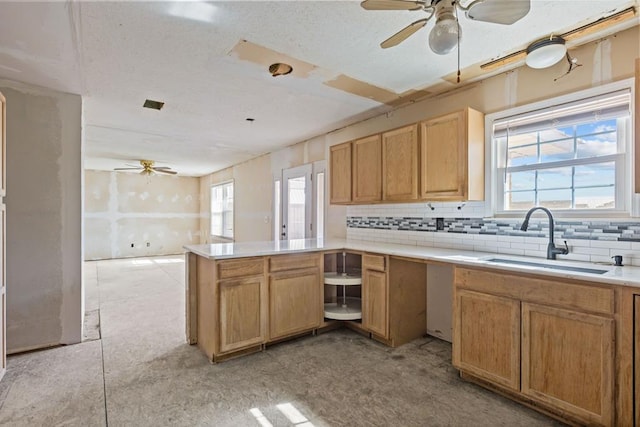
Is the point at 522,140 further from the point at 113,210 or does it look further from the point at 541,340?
the point at 113,210

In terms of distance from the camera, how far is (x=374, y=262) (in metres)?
2.99

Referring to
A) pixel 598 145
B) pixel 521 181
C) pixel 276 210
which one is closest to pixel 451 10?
pixel 598 145

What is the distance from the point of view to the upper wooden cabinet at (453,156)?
263 centimetres

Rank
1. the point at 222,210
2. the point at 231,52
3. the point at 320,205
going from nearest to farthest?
the point at 231,52 → the point at 320,205 → the point at 222,210

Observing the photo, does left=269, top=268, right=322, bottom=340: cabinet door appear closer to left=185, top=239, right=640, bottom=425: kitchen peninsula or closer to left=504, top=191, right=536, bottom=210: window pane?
left=185, top=239, right=640, bottom=425: kitchen peninsula

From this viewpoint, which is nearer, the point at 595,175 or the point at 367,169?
the point at 595,175

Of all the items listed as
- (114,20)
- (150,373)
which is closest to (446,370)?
(150,373)

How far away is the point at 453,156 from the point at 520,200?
0.65 metres

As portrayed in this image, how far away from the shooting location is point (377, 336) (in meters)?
3.04

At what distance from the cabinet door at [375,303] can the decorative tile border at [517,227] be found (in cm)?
78

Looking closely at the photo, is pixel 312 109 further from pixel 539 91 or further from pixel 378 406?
pixel 378 406

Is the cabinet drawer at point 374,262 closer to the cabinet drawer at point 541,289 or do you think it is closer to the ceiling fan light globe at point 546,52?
the cabinet drawer at point 541,289

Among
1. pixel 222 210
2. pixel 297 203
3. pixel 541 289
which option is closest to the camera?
pixel 541 289

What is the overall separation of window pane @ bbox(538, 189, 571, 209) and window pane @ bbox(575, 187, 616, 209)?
0.20 feet
